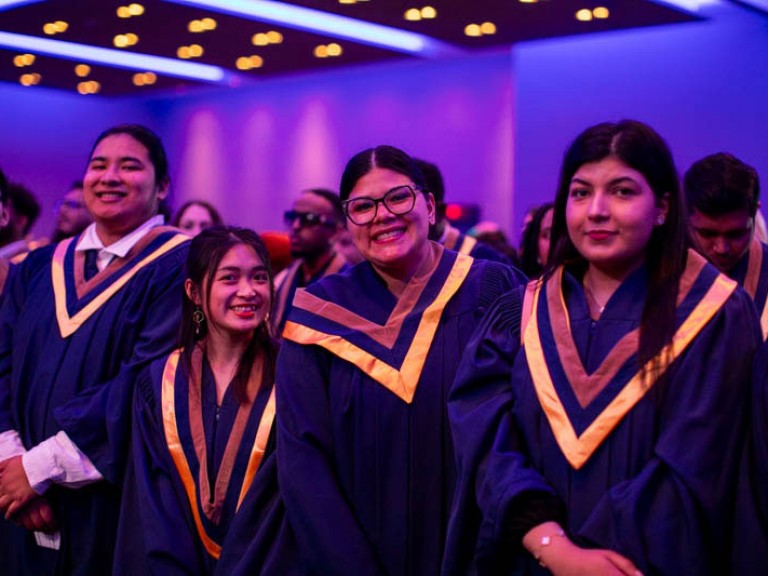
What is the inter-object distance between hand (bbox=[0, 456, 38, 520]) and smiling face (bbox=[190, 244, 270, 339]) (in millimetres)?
816

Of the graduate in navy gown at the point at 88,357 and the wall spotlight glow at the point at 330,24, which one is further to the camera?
the wall spotlight glow at the point at 330,24

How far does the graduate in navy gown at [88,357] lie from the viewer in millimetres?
3695

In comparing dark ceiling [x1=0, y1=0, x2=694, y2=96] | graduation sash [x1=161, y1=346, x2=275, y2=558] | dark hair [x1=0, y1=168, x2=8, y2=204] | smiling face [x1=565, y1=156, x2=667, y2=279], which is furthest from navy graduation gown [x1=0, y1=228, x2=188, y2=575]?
dark ceiling [x1=0, y1=0, x2=694, y2=96]

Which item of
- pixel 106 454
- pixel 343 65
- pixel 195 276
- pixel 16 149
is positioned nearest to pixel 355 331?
pixel 195 276

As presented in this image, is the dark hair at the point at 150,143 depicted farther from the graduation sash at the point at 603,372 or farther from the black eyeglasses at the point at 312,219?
the graduation sash at the point at 603,372

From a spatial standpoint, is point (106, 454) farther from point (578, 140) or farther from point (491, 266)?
point (578, 140)

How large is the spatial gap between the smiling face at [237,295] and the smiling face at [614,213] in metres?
1.30

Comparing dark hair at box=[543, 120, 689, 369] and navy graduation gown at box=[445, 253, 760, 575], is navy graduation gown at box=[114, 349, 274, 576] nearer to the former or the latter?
navy graduation gown at box=[445, 253, 760, 575]

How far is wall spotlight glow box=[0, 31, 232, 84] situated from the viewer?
12.9 metres

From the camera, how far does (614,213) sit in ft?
8.45

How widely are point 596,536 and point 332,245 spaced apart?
370 cm

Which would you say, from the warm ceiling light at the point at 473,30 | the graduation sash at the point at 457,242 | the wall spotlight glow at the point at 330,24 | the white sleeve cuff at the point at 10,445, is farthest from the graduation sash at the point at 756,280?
the warm ceiling light at the point at 473,30

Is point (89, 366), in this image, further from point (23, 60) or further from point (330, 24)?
point (23, 60)

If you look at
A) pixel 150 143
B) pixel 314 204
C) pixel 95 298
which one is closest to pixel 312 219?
pixel 314 204
